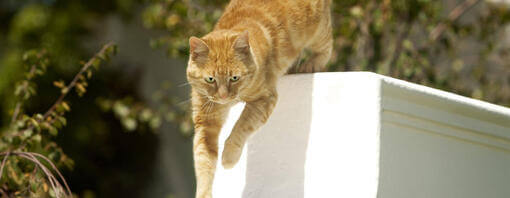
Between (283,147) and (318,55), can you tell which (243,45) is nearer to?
(283,147)

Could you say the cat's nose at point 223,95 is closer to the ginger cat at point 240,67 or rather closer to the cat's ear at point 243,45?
the ginger cat at point 240,67

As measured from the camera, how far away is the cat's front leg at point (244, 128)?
204 cm

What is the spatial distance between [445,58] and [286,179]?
3.37 meters

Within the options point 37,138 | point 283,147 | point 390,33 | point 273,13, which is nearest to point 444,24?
point 390,33

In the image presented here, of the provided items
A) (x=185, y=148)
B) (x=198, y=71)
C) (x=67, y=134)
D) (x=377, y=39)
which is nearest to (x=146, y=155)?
(x=185, y=148)

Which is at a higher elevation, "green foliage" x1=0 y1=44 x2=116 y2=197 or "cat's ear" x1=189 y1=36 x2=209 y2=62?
"cat's ear" x1=189 y1=36 x2=209 y2=62

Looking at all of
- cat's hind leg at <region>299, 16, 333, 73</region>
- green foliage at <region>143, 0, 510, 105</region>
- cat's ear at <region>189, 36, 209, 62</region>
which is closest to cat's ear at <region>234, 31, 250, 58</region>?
cat's ear at <region>189, 36, 209, 62</region>

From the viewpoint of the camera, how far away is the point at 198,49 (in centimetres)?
205

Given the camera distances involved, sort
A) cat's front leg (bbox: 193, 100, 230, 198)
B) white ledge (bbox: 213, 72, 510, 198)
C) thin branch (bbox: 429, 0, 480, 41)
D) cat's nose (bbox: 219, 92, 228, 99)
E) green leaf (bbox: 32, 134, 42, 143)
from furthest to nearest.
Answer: thin branch (bbox: 429, 0, 480, 41)
green leaf (bbox: 32, 134, 42, 143)
cat's front leg (bbox: 193, 100, 230, 198)
cat's nose (bbox: 219, 92, 228, 99)
white ledge (bbox: 213, 72, 510, 198)

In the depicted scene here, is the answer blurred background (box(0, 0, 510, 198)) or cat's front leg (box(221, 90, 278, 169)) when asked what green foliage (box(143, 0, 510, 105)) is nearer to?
blurred background (box(0, 0, 510, 198))

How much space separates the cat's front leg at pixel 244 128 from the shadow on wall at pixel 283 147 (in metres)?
0.08

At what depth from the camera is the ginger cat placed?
204cm

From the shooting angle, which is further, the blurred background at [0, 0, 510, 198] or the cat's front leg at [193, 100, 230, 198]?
the blurred background at [0, 0, 510, 198]

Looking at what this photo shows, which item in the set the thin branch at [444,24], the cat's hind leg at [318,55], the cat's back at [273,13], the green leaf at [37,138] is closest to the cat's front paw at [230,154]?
the cat's back at [273,13]
